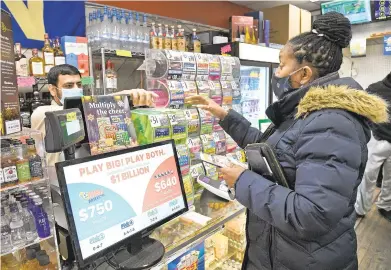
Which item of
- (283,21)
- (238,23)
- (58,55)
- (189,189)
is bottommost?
(189,189)

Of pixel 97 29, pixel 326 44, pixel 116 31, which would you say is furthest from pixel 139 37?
pixel 326 44

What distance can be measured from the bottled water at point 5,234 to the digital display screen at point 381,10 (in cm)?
654

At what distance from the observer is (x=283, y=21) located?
15.4 ft

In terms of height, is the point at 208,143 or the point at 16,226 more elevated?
the point at 208,143

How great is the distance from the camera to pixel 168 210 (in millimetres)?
1453

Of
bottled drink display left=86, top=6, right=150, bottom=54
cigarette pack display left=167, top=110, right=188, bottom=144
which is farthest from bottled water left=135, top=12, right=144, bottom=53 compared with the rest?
cigarette pack display left=167, top=110, right=188, bottom=144

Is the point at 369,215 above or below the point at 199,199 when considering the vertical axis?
below

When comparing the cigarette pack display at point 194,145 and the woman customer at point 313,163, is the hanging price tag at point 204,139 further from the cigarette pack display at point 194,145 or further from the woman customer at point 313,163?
the woman customer at point 313,163

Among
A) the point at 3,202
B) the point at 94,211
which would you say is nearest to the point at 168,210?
the point at 94,211

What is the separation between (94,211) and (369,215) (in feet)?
14.6

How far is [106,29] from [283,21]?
275 centimetres

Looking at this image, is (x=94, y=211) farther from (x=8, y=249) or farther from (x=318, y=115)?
(x=318, y=115)

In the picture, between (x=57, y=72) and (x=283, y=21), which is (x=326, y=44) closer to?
(x=57, y=72)

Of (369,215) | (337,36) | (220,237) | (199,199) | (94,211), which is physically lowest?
(369,215)
